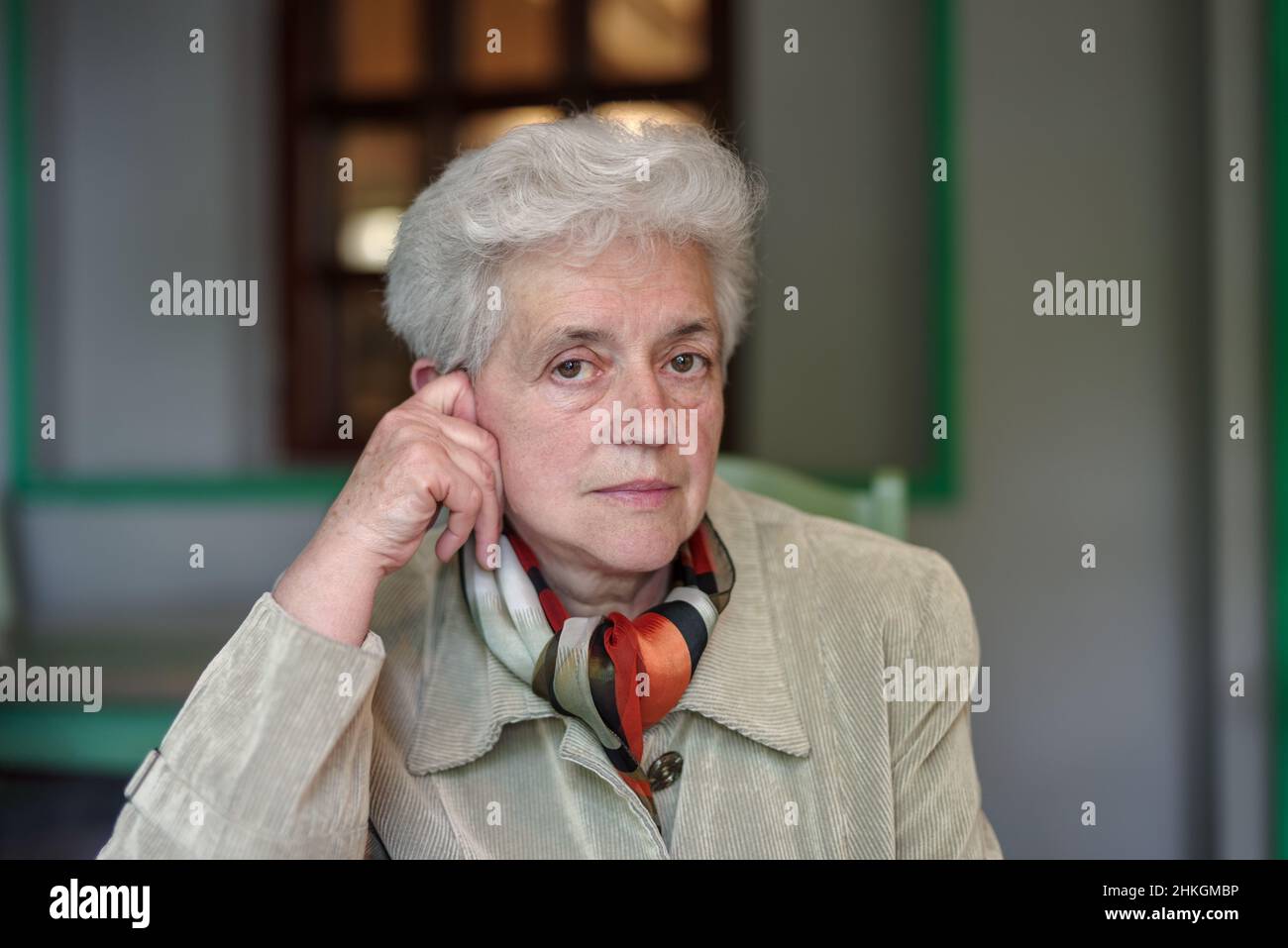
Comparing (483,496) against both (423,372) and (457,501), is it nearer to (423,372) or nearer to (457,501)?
(457,501)

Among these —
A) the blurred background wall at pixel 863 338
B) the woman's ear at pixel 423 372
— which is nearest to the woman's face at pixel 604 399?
the woman's ear at pixel 423 372

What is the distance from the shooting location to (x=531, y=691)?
1.09 meters

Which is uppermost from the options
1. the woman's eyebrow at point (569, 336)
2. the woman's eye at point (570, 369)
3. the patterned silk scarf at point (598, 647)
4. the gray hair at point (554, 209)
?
the gray hair at point (554, 209)

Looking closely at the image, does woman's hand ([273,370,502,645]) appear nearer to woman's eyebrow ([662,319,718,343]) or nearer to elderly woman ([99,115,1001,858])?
elderly woman ([99,115,1001,858])

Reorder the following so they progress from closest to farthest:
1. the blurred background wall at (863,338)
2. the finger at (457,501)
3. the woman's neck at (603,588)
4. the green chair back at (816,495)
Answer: the finger at (457,501)
the woman's neck at (603,588)
the green chair back at (816,495)
the blurred background wall at (863,338)

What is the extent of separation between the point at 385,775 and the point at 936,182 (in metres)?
1.87

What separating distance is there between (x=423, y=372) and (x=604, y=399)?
26 centimetres

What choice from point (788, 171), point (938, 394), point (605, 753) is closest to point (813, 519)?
point (605, 753)

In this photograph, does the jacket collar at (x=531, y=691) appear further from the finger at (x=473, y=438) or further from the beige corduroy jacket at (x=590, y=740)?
the finger at (x=473, y=438)

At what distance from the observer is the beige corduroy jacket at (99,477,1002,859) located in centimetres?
93

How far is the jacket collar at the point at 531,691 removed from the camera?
107 cm

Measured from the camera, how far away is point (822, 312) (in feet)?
8.49

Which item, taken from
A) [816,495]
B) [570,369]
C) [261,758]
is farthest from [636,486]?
[816,495]

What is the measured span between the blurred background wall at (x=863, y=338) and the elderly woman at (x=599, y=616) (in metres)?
1.04
